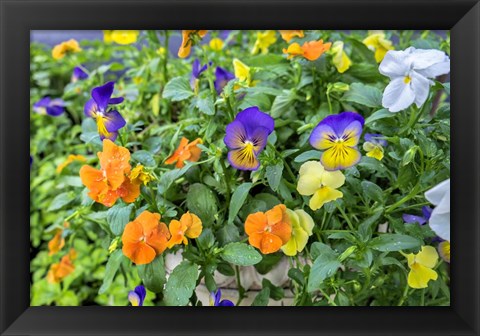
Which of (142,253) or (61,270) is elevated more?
(142,253)

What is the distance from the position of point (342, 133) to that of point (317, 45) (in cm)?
22

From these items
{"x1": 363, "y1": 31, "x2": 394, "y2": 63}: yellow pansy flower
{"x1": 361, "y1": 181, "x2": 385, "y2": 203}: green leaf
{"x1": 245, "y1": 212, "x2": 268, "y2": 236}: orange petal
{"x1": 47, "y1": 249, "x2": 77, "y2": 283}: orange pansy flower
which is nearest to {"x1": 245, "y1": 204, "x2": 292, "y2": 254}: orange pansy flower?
{"x1": 245, "y1": 212, "x2": 268, "y2": 236}: orange petal

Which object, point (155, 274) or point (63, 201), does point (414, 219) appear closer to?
point (155, 274)

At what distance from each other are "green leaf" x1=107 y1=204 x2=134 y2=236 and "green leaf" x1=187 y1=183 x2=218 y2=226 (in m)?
0.07

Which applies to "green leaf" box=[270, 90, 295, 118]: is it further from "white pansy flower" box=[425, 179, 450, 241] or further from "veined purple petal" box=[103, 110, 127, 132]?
"white pansy flower" box=[425, 179, 450, 241]

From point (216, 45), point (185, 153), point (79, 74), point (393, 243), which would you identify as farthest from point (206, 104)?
point (79, 74)

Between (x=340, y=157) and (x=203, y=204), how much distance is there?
184 mm

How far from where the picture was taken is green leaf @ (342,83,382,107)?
73 centimetres

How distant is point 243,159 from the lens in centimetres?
63
